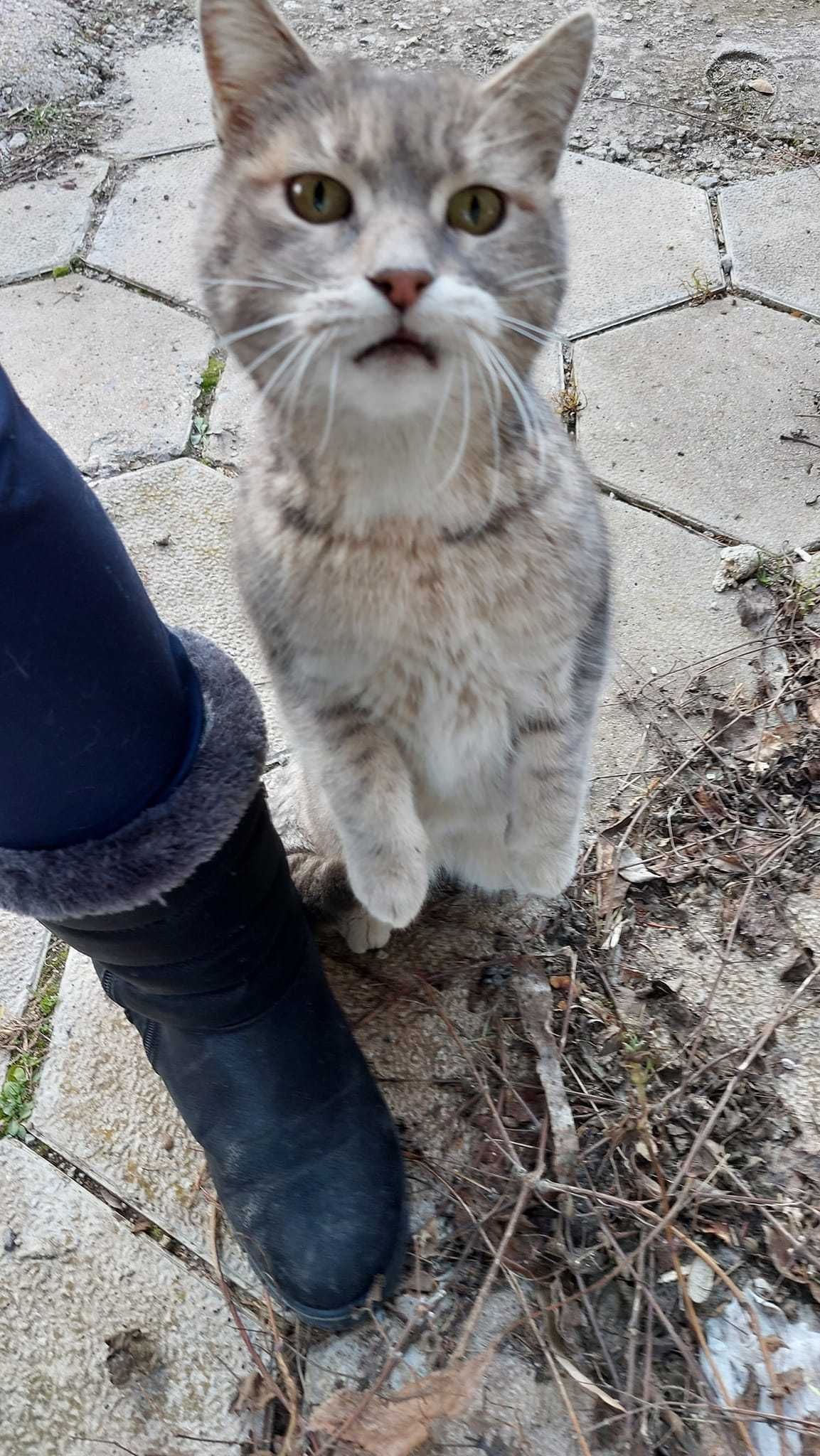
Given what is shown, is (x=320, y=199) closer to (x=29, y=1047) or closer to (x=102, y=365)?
(x=29, y=1047)

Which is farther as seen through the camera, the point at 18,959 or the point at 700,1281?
the point at 18,959

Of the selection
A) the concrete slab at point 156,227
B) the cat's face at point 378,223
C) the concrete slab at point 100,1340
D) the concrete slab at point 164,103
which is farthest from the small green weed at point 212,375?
the concrete slab at point 100,1340

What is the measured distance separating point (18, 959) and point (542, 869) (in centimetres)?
83

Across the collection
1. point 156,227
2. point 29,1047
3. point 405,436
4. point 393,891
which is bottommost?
point 29,1047

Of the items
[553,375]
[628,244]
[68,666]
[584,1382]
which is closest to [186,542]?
[553,375]

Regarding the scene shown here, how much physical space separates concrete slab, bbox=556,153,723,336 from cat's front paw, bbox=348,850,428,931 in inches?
60.9

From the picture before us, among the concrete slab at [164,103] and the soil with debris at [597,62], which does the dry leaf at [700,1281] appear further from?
the concrete slab at [164,103]

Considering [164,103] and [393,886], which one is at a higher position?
[164,103]

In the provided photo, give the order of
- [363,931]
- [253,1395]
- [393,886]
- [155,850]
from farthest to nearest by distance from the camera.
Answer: [363,931] < [393,886] < [253,1395] < [155,850]

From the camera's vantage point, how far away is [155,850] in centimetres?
114

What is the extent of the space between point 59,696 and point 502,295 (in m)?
0.60

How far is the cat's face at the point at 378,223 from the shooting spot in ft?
3.09

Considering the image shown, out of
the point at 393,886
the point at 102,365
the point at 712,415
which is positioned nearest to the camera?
the point at 393,886

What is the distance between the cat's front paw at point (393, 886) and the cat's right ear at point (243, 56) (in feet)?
2.80
